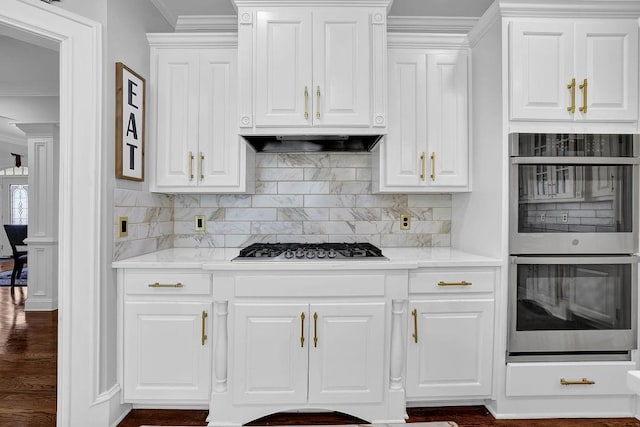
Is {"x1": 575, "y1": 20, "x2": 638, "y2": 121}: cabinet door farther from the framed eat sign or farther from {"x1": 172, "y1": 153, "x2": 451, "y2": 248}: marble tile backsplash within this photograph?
the framed eat sign

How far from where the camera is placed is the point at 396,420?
6.96ft

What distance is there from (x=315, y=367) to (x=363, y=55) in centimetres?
191

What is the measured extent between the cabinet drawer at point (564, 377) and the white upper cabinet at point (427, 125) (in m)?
1.19

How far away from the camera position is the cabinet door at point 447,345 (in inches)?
86.0

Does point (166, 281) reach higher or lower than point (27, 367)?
higher

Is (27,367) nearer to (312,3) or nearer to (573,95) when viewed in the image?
(312,3)

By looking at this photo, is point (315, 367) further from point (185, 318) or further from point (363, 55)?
point (363, 55)

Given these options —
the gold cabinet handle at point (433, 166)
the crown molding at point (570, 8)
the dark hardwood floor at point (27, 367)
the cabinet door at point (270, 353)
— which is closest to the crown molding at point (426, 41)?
the crown molding at point (570, 8)

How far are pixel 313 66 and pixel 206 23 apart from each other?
1.13 m

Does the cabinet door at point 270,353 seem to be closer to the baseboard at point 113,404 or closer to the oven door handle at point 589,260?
the baseboard at point 113,404

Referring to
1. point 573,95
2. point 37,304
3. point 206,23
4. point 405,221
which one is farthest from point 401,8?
point 37,304

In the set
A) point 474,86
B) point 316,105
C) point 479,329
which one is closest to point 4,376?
point 316,105

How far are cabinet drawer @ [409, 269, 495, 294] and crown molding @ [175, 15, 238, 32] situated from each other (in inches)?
90.3

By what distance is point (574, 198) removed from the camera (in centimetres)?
211
